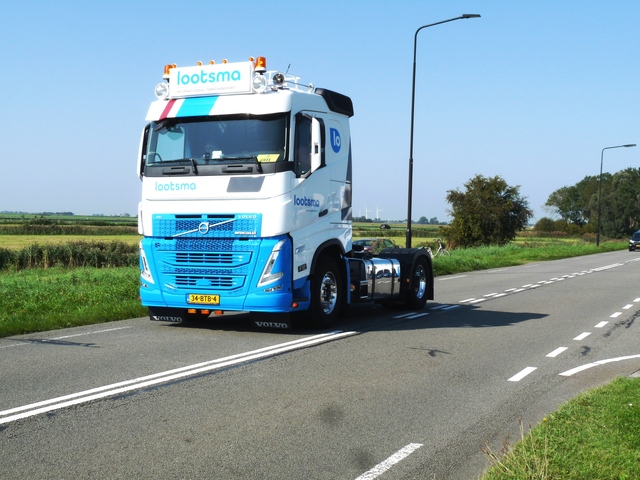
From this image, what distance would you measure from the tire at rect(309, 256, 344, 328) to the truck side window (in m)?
1.57

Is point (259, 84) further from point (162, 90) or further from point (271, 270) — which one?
point (271, 270)

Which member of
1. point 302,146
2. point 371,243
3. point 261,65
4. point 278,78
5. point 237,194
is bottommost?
point 371,243

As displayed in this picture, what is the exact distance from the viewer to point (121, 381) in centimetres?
780

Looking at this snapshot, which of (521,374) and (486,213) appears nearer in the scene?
(521,374)

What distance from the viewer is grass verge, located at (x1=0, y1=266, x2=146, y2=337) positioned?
40.4 ft

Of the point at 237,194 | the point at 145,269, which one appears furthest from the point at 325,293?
the point at 145,269

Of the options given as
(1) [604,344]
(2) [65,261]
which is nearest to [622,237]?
(2) [65,261]

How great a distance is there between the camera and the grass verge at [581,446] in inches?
187

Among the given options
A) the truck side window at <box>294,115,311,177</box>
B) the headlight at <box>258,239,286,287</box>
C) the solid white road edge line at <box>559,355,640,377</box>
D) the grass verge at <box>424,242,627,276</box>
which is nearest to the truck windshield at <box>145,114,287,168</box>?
the truck side window at <box>294,115,311,177</box>

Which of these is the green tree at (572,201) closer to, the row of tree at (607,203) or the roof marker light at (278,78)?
the row of tree at (607,203)

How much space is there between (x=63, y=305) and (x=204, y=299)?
4296mm

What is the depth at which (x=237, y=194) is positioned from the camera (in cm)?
1119

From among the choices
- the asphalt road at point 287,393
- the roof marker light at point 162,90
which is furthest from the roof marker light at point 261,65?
the asphalt road at point 287,393

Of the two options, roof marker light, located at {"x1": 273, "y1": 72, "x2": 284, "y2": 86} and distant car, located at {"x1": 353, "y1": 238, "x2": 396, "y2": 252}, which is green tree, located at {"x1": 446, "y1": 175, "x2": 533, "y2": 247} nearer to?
distant car, located at {"x1": 353, "y1": 238, "x2": 396, "y2": 252}
